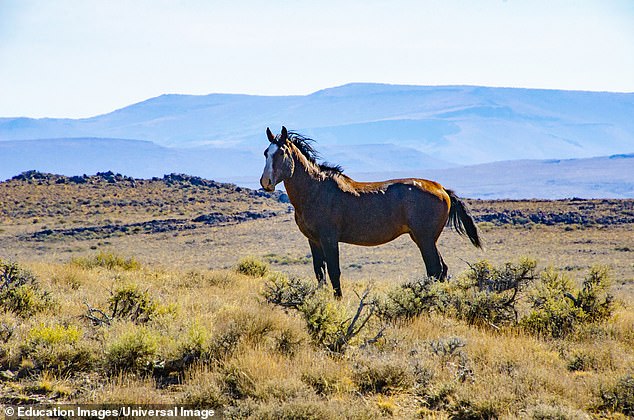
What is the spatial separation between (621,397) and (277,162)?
5.81 meters

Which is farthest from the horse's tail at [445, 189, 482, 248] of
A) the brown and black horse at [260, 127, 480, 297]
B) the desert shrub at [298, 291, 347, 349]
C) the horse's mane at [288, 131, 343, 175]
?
the desert shrub at [298, 291, 347, 349]

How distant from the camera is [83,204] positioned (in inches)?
2040

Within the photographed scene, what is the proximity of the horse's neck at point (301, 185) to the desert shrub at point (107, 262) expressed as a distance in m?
5.93

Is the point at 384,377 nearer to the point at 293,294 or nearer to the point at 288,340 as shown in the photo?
the point at 288,340

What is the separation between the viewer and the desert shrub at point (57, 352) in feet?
21.5

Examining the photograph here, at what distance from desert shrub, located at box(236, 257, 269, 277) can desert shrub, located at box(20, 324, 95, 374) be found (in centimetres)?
785

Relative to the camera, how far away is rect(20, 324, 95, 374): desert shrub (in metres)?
6.56

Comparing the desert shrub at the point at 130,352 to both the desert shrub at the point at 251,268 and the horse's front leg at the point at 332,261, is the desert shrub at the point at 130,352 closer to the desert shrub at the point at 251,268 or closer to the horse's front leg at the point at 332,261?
the horse's front leg at the point at 332,261

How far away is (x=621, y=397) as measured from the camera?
578cm

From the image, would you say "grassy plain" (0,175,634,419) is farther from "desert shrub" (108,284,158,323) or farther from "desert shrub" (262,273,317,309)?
"desert shrub" (262,273,317,309)

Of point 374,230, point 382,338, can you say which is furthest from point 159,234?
point 382,338

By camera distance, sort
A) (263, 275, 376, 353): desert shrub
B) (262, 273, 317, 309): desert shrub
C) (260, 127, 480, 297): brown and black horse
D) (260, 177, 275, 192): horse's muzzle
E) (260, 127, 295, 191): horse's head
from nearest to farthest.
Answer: (263, 275, 376, 353): desert shrub
(262, 273, 317, 309): desert shrub
(260, 177, 275, 192): horse's muzzle
(260, 127, 295, 191): horse's head
(260, 127, 480, 297): brown and black horse

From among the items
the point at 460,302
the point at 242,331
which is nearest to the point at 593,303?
the point at 460,302

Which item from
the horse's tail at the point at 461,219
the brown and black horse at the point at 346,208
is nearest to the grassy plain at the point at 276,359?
the horse's tail at the point at 461,219
